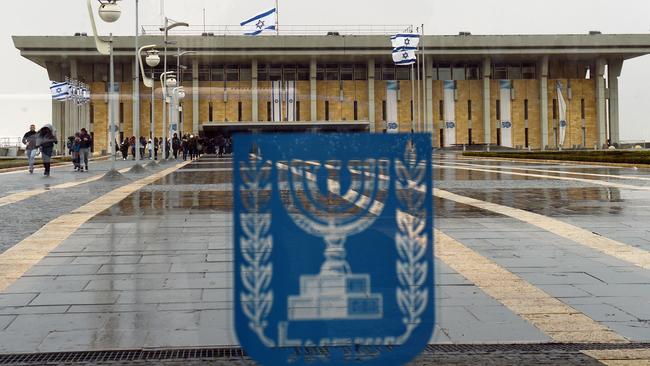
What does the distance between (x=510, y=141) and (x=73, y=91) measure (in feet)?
133

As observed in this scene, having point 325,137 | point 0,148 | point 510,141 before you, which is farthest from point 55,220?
point 510,141

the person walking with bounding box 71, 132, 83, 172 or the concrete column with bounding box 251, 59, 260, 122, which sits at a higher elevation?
the concrete column with bounding box 251, 59, 260, 122

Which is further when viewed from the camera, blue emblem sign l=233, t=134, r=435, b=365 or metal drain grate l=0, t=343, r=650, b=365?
metal drain grate l=0, t=343, r=650, b=365

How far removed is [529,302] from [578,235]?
3.87m

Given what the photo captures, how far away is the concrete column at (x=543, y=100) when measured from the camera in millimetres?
72188

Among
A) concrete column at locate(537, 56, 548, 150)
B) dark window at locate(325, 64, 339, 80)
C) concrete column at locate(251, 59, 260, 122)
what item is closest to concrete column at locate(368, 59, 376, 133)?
dark window at locate(325, 64, 339, 80)

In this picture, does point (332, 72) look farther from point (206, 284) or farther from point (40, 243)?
point (206, 284)

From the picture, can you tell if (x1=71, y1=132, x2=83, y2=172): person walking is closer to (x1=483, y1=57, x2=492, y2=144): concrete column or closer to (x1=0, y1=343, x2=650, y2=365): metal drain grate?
(x1=0, y1=343, x2=650, y2=365): metal drain grate

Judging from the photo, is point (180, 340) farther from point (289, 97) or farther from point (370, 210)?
point (289, 97)

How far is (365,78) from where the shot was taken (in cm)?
7225

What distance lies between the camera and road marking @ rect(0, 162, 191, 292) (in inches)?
272

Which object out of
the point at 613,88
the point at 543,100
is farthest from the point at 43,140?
the point at 613,88

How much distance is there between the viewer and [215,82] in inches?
2805

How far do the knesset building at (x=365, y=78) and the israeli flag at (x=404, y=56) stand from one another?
15725 millimetres
